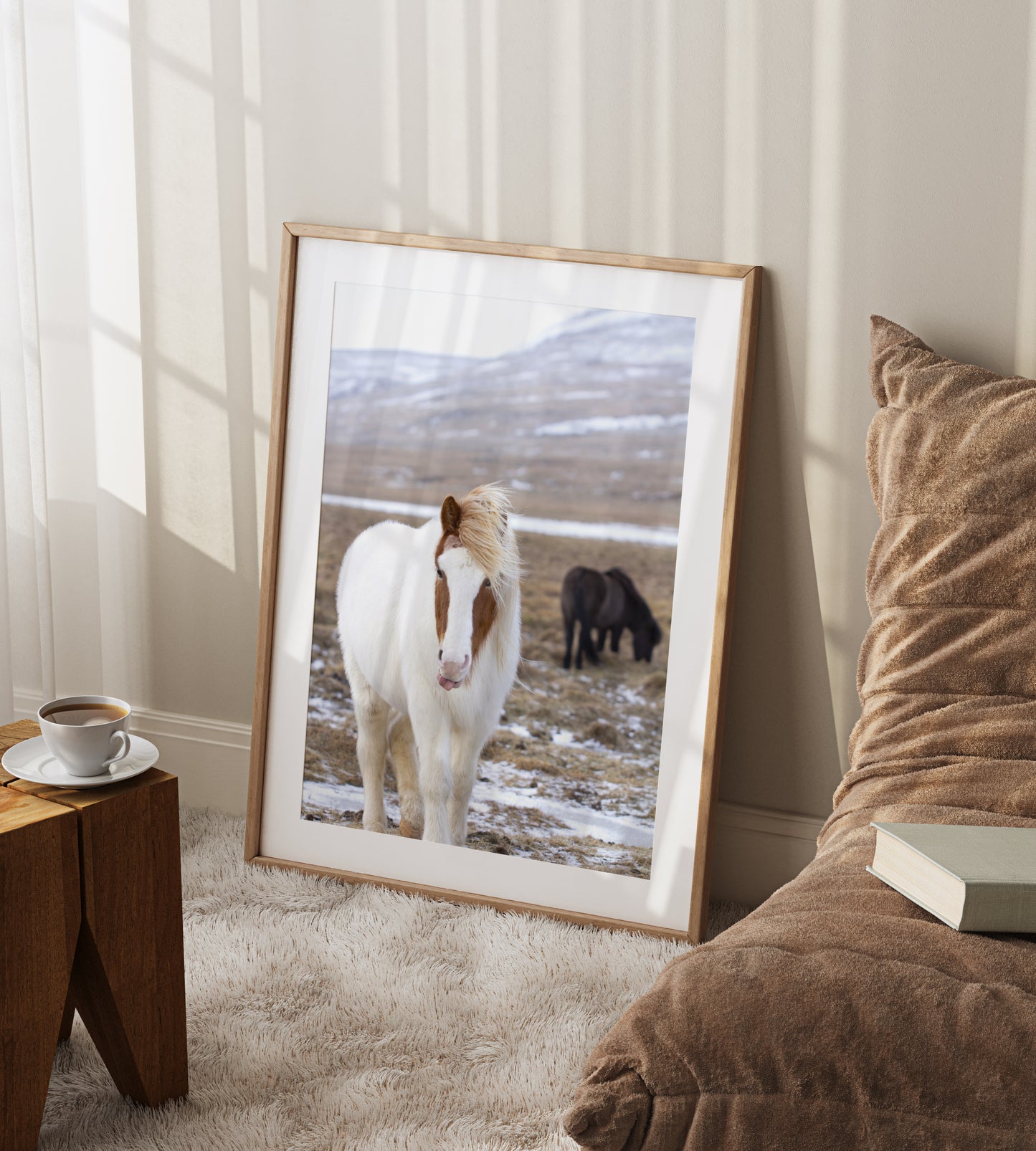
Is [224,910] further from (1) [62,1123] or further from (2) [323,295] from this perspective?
(2) [323,295]

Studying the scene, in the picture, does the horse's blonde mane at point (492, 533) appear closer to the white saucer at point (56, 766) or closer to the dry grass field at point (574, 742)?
the dry grass field at point (574, 742)

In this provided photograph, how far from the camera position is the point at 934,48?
1.69m

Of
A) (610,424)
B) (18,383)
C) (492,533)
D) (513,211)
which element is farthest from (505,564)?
(18,383)

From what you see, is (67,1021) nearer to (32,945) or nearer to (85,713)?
(32,945)

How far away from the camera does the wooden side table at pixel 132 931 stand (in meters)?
1.33

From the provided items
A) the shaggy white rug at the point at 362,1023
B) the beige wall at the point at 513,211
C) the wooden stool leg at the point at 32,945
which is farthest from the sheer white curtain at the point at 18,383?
the wooden stool leg at the point at 32,945

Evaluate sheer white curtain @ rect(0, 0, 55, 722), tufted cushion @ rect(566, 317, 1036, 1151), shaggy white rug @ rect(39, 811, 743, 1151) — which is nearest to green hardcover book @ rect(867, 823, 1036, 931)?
tufted cushion @ rect(566, 317, 1036, 1151)

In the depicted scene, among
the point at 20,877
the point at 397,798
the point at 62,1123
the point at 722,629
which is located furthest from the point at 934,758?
the point at 62,1123

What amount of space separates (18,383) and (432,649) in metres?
1.09

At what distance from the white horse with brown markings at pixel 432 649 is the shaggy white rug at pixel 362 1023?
0.22 metres

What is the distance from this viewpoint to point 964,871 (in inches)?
43.0

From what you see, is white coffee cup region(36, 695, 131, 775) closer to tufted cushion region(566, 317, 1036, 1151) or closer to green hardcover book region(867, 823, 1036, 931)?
tufted cushion region(566, 317, 1036, 1151)

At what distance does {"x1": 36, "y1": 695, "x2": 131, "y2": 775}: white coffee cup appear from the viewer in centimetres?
131

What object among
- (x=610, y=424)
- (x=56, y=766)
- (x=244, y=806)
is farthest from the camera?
(x=244, y=806)
